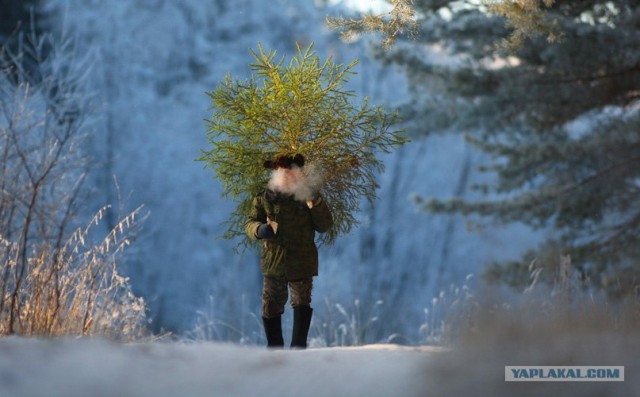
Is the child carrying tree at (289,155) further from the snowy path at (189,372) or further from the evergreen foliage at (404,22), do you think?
the snowy path at (189,372)

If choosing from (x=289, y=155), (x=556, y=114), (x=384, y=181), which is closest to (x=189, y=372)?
(x=289, y=155)

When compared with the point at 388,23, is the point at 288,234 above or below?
below

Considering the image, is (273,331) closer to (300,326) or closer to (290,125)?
(300,326)

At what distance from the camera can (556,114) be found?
8.45 metres

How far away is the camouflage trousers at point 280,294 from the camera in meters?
4.08

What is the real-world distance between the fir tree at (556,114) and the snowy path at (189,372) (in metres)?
5.43

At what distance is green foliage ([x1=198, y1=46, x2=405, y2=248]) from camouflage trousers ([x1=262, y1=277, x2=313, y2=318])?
50cm

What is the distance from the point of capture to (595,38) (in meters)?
7.65

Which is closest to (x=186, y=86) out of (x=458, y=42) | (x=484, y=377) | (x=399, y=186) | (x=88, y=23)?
(x=88, y=23)

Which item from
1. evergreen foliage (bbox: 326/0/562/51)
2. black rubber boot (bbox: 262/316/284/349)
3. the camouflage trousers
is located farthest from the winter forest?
black rubber boot (bbox: 262/316/284/349)

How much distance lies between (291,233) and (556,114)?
17.3 feet

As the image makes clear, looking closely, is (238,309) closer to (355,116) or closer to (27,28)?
(27,28)

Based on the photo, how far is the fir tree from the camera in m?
8.08

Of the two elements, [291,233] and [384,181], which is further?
[384,181]
